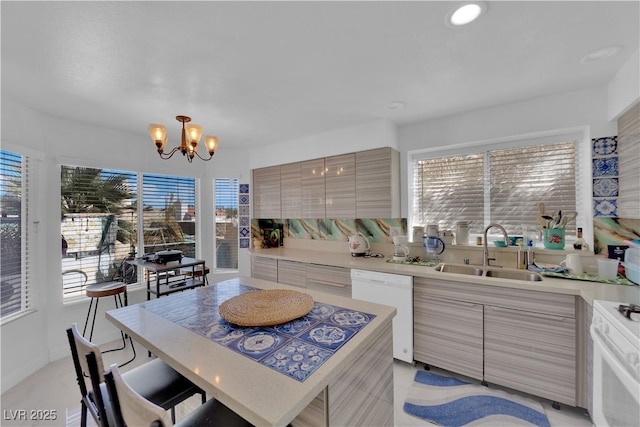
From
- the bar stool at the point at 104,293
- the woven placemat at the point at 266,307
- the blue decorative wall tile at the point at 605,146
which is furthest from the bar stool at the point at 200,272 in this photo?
the blue decorative wall tile at the point at 605,146

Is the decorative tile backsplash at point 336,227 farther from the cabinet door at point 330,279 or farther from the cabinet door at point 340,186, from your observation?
the cabinet door at point 330,279

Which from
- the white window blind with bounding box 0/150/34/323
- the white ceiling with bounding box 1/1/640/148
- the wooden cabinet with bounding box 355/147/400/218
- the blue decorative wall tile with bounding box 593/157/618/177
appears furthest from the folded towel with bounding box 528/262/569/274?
the white window blind with bounding box 0/150/34/323

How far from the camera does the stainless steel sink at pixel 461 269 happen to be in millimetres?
2355

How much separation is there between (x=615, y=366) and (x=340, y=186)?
96.6 inches

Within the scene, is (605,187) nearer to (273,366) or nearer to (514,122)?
(514,122)

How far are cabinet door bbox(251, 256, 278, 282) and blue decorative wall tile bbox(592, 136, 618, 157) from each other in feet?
10.8

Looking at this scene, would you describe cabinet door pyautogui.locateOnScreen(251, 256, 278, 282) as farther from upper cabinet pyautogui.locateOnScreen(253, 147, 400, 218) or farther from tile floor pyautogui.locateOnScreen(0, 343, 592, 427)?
tile floor pyautogui.locateOnScreen(0, 343, 592, 427)

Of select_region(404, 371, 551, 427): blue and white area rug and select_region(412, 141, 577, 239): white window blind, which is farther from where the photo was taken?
select_region(412, 141, 577, 239): white window blind

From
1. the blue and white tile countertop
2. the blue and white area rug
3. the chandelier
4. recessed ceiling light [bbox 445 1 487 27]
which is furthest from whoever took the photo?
the chandelier

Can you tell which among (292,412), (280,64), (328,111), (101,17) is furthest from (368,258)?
(101,17)

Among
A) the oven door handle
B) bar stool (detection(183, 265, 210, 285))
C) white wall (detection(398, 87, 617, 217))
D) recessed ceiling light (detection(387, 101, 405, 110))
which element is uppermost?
recessed ceiling light (detection(387, 101, 405, 110))

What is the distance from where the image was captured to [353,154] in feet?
9.85

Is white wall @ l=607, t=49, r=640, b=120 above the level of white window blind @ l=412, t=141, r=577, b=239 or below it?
above

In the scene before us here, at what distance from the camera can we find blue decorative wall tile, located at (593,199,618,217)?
6.73 feet
